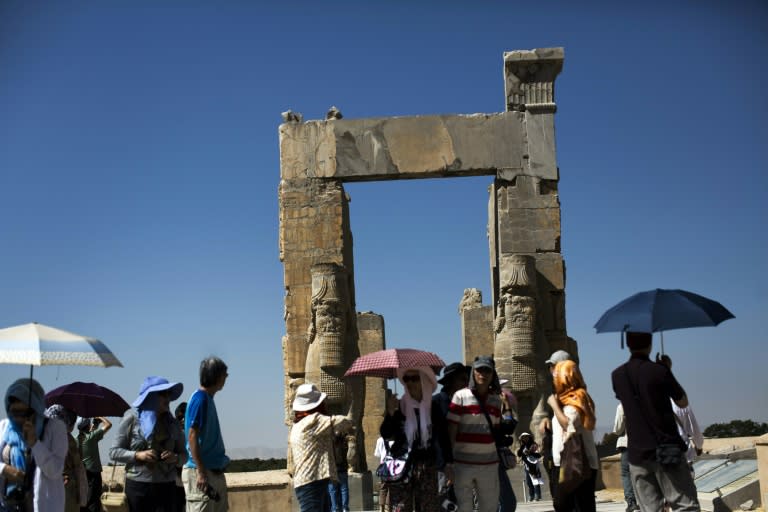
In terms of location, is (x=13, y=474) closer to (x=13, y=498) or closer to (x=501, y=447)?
(x=13, y=498)

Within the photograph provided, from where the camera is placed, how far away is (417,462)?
670 centimetres

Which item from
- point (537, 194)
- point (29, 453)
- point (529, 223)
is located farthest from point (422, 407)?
point (537, 194)

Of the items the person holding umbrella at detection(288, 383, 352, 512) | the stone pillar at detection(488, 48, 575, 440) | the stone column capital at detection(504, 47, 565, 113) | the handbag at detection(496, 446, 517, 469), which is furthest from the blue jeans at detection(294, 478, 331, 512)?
the stone column capital at detection(504, 47, 565, 113)

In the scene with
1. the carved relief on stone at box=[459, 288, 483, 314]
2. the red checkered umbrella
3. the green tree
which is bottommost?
the green tree

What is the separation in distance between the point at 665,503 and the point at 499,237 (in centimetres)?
896

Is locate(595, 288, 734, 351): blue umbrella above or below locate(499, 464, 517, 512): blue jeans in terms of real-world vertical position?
above

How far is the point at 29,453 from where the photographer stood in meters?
5.41

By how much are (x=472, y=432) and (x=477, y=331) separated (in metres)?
16.5

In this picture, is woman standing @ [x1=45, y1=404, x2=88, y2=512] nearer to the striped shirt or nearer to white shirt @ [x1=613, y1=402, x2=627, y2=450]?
the striped shirt

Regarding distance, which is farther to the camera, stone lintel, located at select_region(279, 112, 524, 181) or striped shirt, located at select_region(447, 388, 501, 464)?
stone lintel, located at select_region(279, 112, 524, 181)

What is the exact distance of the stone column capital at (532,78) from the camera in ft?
48.4

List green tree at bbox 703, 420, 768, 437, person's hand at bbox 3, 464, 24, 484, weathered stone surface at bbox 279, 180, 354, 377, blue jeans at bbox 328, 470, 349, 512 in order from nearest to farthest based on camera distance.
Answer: person's hand at bbox 3, 464, 24, 484
blue jeans at bbox 328, 470, 349, 512
weathered stone surface at bbox 279, 180, 354, 377
green tree at bbox 703, 420, 768, 437

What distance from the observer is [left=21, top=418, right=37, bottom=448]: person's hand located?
534cm

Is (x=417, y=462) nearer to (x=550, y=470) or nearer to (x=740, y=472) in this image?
(x=550, y=470)
